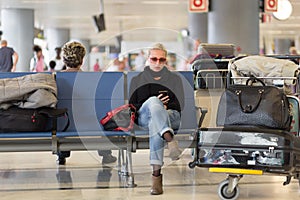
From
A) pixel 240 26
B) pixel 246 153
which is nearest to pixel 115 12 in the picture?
pixel 240 26

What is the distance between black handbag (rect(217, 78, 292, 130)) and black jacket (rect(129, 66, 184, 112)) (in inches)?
21.4

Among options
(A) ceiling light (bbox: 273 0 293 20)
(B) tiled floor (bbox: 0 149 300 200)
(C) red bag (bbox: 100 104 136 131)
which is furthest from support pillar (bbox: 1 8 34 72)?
(C) red bag (bbox: 100 104 136 131)

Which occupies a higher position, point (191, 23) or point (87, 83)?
point (191, 23)

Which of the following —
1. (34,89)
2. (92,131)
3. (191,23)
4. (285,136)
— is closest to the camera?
(285,136)

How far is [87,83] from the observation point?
502 cm

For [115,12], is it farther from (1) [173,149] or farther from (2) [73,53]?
(1) [173,149]

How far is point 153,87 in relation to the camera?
15.4ft

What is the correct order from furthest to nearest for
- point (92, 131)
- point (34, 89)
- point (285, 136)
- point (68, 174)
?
1. point (68, 174)
2. point (92, 131)
3. point (34, 89)
4. point (285, 136)

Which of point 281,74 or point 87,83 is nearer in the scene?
point 281,74

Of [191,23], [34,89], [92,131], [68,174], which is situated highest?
[191,23]

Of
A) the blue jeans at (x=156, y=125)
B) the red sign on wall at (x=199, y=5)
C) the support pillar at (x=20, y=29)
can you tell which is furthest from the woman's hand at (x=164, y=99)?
the support pillar at (x=20, y=29)

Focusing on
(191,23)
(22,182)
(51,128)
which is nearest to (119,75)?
(51,128)

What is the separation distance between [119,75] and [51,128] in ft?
2.38

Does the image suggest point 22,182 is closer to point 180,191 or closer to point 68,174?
point 68,174
